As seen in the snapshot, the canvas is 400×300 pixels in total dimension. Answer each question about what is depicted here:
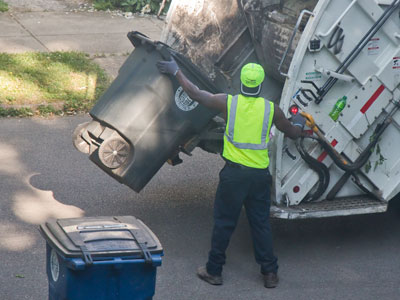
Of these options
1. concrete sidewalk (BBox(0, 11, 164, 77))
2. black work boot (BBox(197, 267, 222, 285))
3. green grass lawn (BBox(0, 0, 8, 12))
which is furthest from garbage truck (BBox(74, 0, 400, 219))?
green grass lawn (BBox(0, 0, 8, 12))

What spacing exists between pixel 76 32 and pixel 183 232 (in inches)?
232

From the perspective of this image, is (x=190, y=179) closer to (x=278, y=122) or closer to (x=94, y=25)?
(x=278, y=122)

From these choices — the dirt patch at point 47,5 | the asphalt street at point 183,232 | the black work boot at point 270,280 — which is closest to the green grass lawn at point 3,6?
the dirt patch at point 47,5

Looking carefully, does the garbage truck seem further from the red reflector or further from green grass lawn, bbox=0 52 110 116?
green grass lawn, bbox=0 52 110 116

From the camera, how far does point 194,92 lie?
5684mm

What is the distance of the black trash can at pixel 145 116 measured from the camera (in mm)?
5871

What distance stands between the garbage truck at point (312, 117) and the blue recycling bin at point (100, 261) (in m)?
1.72

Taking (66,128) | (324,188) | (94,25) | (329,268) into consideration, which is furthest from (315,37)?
(94,25)

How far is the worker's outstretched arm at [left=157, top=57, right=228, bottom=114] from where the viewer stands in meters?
5.59

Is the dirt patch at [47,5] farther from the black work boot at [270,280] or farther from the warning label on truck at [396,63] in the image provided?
the black work boot at [270,280]

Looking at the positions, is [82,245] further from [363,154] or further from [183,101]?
[363,154]

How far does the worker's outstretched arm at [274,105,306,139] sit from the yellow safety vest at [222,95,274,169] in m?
0.07

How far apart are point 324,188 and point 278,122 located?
90 cm

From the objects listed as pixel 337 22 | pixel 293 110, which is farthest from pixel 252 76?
pixel 337 22
